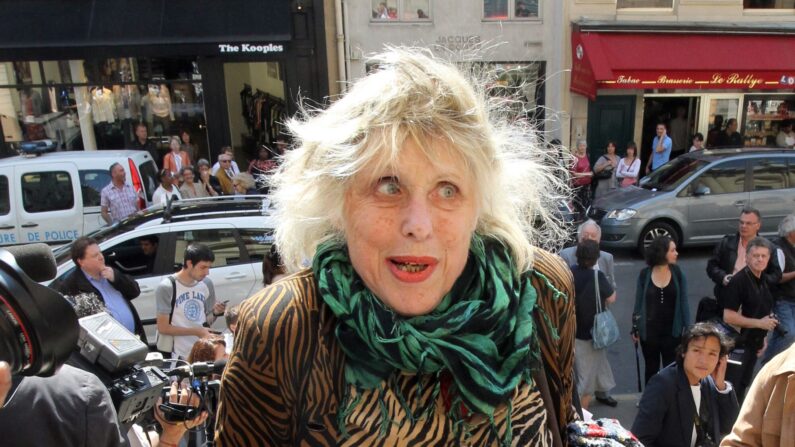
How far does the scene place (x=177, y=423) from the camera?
2586mm

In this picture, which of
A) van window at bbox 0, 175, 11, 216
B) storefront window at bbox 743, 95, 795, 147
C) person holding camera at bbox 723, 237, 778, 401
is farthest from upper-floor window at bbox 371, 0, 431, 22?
person holding camera at bbox 723, 237, 778, 401

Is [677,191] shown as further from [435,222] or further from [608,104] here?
[435,222]

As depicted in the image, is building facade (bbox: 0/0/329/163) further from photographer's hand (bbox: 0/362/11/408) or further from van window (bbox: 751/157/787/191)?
photographer's hand (bbox: 0/362/11/408)

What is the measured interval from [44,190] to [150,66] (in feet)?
16.4

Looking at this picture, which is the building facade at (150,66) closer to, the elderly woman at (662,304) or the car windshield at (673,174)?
the car windshield at (673,174)

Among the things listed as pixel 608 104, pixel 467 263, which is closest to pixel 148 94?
pixel 608 104

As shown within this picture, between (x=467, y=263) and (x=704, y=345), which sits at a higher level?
(x=467, y=263)

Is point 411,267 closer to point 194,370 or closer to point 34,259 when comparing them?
point 34,259

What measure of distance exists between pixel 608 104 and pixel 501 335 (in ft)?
42.6

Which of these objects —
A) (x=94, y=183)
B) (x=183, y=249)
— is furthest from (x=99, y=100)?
(x=183, y=249)

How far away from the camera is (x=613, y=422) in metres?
1.71

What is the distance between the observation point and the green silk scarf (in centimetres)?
139

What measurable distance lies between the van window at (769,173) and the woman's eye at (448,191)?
9.19m

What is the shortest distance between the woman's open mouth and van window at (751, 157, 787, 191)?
926 centimetres
